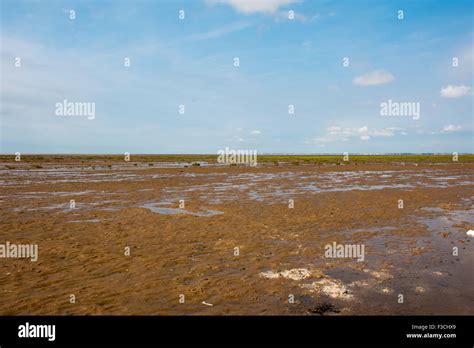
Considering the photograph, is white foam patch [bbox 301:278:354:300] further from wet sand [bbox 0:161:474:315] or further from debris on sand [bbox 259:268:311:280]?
debris on sand [bbox 259:268:311:280]

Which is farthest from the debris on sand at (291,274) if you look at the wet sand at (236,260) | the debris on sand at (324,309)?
the debris on sand at (324,309)

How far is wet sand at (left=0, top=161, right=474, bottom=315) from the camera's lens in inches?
271

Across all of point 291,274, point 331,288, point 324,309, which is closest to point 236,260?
point 291,274

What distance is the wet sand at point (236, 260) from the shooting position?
6.89 metres

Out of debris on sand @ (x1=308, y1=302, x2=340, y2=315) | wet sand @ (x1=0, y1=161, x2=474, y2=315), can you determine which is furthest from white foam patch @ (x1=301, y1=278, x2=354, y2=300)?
debris on sand @ (x1=308, y1=302, x2=340, y2=315)

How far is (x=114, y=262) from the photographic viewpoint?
963cm

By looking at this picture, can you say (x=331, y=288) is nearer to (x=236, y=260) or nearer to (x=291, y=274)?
(x=291, y=274)

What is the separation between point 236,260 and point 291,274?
195 cm

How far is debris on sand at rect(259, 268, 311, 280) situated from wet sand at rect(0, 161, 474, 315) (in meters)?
0.05

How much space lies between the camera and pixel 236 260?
32.6ft

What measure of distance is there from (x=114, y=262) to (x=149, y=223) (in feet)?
17.3

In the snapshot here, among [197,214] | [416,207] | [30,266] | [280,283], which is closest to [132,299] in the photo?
[280,283]
